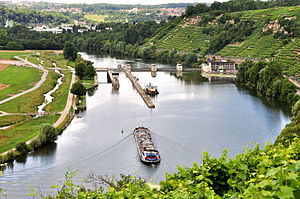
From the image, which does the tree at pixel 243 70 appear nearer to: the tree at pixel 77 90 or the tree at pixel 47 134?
the tree at pixel 77 90

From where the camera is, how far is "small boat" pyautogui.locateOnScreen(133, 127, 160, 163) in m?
31.7

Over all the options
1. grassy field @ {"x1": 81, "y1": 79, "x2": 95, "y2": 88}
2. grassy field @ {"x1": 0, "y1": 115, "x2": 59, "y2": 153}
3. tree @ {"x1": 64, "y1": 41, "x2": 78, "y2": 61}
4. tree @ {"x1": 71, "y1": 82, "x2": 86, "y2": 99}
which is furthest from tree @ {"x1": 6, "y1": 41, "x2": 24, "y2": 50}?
grassy field @ {"x1": 0, "y1": 115, "x2": 59, "y2": 153}

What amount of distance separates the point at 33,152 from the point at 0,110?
52.3ft

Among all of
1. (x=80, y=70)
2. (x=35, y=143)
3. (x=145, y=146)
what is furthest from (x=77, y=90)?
(x=145, y=146)

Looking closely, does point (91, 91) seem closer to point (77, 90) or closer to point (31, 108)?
point (77, 90)

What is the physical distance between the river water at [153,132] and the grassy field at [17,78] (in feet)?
39.8

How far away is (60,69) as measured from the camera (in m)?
86.4

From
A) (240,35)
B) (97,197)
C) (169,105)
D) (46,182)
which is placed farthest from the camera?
(240,35)

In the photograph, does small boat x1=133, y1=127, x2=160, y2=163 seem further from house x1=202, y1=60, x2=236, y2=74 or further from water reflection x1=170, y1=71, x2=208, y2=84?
house x1=202, y1=60, x2=236, y2=74

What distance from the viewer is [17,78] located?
71.2 m

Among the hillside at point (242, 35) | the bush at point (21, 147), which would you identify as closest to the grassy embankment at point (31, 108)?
the bush at point (21, 147)

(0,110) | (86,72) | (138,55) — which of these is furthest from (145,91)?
(138,55)

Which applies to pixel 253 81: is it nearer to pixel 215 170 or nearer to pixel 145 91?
pixel 145 91

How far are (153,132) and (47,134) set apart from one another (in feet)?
35.4
